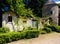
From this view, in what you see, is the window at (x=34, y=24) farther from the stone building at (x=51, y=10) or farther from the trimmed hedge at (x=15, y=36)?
the stone building at (x=51, y=10)

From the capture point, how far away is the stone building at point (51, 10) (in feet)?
132

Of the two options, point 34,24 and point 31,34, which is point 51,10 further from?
point 31,34

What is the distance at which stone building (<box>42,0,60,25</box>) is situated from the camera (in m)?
40.1

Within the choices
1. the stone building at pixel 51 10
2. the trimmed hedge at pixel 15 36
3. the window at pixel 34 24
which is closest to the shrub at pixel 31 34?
the trimmed hedge at pixel 15 36

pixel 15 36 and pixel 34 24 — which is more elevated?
pixel 34 24

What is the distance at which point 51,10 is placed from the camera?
4031 centimetres

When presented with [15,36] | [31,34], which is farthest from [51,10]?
[15,36]

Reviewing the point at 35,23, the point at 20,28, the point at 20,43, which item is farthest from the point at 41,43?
the point at 35,23

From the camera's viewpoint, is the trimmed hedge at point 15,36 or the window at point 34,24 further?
the window at point 34,24

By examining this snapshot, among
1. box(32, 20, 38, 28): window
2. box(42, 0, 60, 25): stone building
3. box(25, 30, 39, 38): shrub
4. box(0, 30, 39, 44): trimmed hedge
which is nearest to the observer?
box(0, 30, 39, 44): trimmed hedge

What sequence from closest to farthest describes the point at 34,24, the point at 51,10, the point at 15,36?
the point at 15,36 < the point at 34,24 < the point at 51,10

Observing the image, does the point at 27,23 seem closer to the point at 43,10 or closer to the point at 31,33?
the point at 31,33

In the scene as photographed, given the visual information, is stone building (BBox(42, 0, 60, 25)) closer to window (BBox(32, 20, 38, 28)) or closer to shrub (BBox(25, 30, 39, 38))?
window (BBox(32, 20, 38, 28))

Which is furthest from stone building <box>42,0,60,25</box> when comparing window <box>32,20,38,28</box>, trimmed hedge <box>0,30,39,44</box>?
trimmed hedge <box>0,30,39,44</box>
